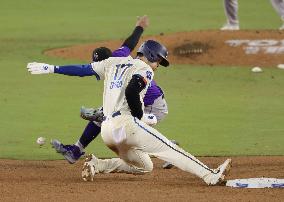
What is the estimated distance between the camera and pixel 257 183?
10.6 metres

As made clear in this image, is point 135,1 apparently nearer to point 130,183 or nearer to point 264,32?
point 264,32

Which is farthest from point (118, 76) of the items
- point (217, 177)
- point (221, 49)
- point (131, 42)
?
point (221, 49)

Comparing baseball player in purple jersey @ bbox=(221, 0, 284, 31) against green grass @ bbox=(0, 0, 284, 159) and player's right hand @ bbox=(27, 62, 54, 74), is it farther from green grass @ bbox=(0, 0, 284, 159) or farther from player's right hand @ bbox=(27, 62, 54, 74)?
player's right hand @ bbox=(27, 62, 54, 74)

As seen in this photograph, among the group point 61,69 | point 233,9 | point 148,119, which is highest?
point 61,69

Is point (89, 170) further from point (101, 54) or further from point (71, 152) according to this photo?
point (101, 54)

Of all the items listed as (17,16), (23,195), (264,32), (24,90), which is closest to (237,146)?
(23,195)

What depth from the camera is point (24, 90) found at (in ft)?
61.1

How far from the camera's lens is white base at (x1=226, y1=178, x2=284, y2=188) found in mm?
10508

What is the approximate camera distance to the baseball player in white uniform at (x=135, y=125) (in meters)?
10.5

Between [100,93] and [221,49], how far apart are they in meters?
4.65

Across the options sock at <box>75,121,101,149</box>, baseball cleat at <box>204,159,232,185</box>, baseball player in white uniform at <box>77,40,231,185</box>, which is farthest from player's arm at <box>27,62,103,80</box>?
baseball cleat at <box>204,159,232,185</box>

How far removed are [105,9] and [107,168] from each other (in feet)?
72.7

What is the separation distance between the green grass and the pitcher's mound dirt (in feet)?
1.60

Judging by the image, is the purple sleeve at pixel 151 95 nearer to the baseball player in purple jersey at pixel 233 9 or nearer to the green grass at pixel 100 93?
the green grass at pixel 100 93
